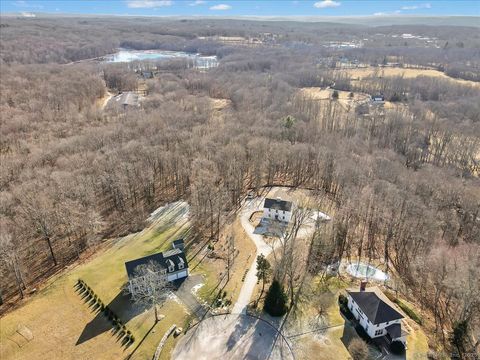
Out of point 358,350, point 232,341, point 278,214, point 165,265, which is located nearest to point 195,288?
point 165,265

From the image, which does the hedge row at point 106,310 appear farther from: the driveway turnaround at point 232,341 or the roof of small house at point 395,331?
the roof of small house at point 395,331

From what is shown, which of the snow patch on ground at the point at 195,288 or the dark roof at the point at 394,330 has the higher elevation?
the dark roof at the point at 394,330

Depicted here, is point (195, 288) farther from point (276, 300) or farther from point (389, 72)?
point (389, 72)

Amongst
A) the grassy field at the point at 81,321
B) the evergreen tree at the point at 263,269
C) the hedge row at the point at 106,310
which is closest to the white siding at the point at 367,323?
the evergreen tree at the point at 263,269

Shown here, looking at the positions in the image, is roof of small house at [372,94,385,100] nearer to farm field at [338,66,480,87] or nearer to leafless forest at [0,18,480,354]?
leafless forest at [0,18,480,354]

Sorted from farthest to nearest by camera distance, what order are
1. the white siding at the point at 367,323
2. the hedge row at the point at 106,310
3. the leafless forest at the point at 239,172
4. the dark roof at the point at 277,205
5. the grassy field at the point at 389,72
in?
the grassy field at the point at 389,72 → the dark roof at the point at 277,205 → the leafless forest at the point at 239,172 → the hedge row at the point at 106,310 → the white siding at the point at 367,323

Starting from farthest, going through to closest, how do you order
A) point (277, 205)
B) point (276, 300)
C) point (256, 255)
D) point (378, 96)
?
1. point (378, 96)
2. point (277, 205)
3. point (256, 255)
4. point (276, 300)

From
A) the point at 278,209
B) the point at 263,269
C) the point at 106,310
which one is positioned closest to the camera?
the point at 106,310

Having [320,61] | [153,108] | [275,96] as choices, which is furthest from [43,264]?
[320,61]
